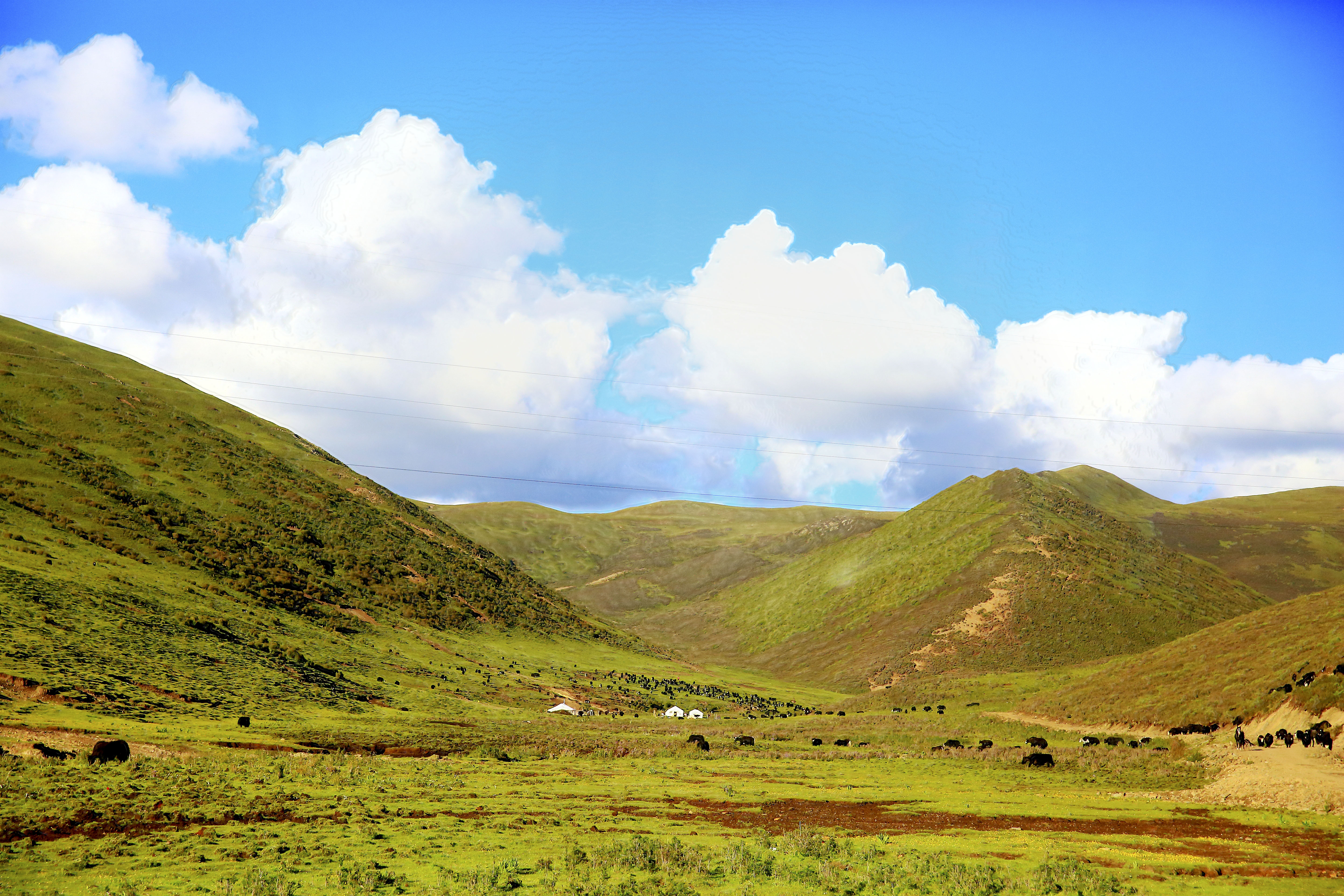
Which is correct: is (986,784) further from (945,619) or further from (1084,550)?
(1084,550)

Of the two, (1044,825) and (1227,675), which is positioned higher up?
(1227,675)

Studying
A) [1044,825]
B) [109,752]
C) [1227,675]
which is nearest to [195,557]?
[109,752]

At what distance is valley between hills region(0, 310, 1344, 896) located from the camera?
22297mm

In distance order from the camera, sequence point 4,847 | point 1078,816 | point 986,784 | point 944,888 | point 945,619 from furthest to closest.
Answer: point 945,619 → point 986,784 → point 1078,816 → point 4,847 → point 944,888

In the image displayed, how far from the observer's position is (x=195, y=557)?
91.6 metres

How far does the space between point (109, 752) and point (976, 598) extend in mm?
127076

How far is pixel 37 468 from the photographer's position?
291ft

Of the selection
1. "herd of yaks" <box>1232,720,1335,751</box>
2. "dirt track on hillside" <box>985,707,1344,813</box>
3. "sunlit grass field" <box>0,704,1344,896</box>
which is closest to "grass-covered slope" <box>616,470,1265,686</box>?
"dirt track on hillside" <box>985,707,1344,813</box>

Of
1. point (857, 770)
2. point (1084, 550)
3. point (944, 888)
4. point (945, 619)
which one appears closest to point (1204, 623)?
point (1084, 550)

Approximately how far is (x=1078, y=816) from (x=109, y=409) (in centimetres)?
12677

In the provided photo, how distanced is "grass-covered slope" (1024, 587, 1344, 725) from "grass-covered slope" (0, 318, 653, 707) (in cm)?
6558

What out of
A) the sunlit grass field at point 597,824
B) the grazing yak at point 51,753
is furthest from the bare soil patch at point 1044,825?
the grazing yak at point 51,753

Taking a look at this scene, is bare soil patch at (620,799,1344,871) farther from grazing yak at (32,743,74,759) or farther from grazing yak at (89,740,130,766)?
grazing yak at (32,743,74,759)

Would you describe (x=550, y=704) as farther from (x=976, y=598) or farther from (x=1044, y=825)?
(x=976, y=598)
